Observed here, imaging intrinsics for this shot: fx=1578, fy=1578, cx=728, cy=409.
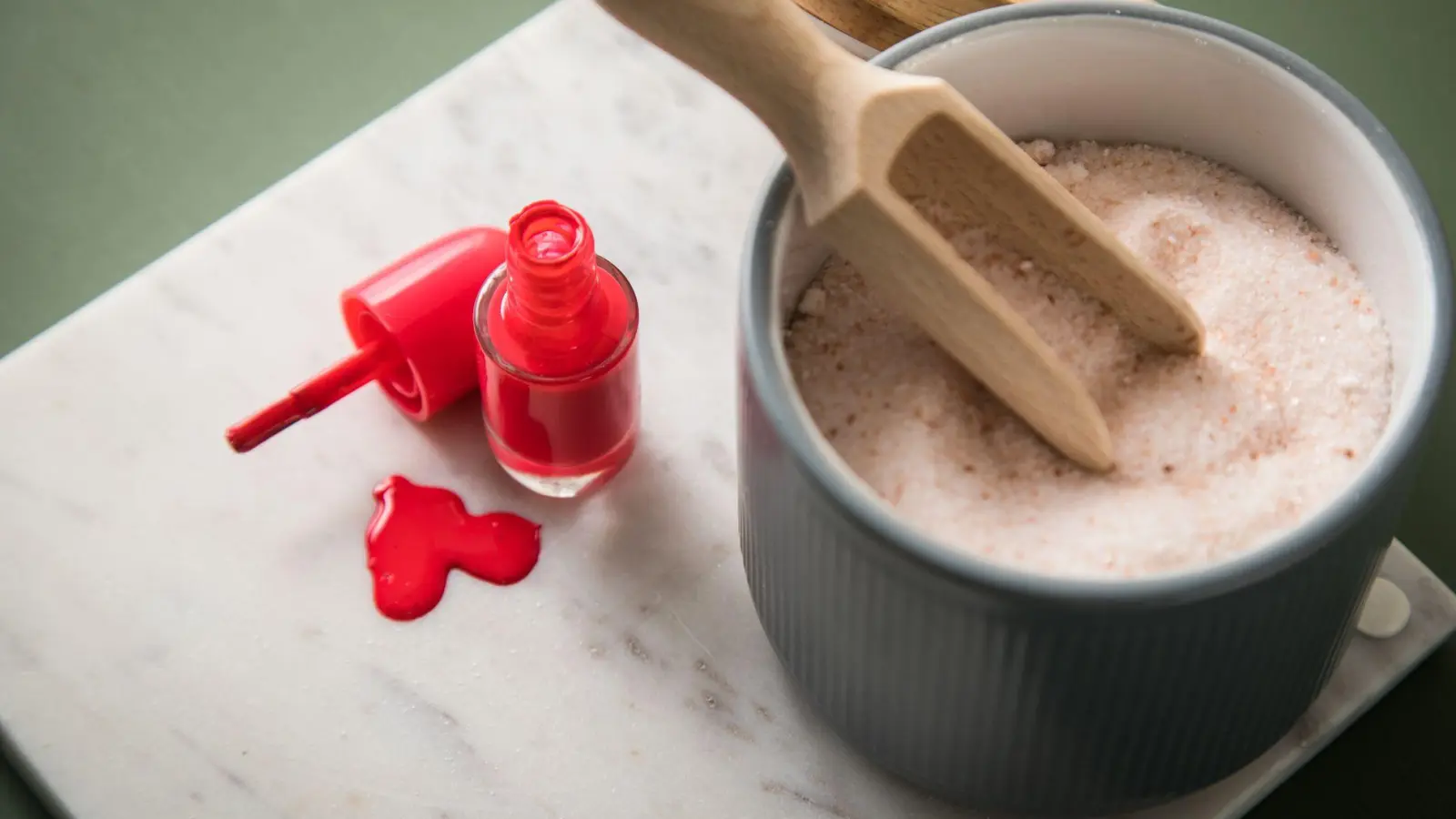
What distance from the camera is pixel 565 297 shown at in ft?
2.32

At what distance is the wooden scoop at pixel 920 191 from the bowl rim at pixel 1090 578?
4 centimetres

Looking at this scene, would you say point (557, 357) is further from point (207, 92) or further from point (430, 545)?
point (207, 92)

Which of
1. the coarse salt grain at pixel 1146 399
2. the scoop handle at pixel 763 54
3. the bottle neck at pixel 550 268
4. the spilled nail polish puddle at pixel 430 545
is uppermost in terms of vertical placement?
the scoop handle at pixel 763 54

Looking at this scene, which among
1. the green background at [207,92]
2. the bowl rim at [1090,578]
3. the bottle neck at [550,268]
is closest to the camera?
the bowl rim at [1090,578]

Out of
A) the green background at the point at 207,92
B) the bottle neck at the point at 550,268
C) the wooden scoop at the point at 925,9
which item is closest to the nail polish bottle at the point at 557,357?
the bottle neck at the point at 550,268

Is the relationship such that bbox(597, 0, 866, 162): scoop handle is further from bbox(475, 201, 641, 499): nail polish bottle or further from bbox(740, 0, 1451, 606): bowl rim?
bbox(475, 201, 641, 499): nail polish bottle

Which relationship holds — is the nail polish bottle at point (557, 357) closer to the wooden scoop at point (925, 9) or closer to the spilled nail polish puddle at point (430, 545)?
the spilled nail polish puddle at point (430, 545)

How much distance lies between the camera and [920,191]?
2.05 ft

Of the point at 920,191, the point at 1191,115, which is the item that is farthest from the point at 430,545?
the point at 1191,115

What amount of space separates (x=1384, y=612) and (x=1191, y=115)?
26 cm

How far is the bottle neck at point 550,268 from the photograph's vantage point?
69cm

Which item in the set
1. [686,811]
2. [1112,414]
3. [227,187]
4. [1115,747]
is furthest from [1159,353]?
[227,187]

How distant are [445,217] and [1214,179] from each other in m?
0.41

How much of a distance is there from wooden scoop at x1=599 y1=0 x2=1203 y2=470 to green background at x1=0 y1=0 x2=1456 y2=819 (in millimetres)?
462
